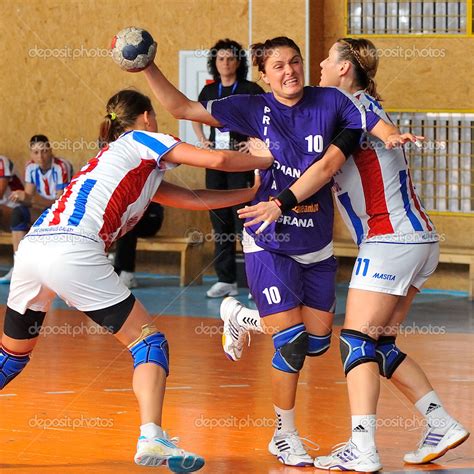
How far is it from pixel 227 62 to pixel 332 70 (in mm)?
4727

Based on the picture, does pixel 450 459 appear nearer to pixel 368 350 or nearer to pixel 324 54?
pixel 368 350

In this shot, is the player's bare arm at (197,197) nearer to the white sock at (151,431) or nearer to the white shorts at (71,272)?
the white shorts at (71,272)

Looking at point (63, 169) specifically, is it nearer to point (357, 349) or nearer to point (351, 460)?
point (357, 349)

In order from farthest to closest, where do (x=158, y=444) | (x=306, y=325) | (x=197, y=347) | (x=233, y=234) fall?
(x=233, y=234) < (x=197, y=347) < (x=306, y=325) < (x=158, y=444)

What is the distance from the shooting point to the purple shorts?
507 cm

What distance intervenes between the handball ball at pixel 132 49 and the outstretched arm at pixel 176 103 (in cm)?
14

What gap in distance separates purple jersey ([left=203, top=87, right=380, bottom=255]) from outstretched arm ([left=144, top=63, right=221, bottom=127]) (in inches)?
1.6

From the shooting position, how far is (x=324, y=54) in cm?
1126

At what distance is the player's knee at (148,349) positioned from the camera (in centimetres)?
458

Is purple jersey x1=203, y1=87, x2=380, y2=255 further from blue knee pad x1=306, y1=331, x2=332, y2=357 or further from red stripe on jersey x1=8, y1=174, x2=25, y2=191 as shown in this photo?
red stripe on jersey x1=8, y1=174, x2=25, y2=191

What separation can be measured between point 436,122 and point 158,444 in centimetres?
708

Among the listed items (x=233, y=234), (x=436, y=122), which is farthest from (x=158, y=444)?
(x=436, y=122)
